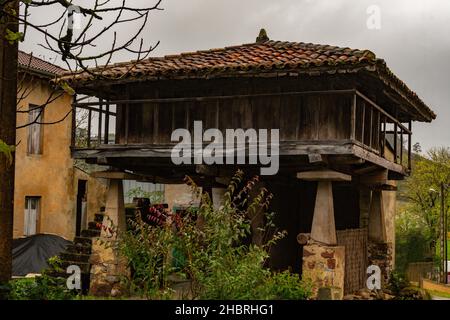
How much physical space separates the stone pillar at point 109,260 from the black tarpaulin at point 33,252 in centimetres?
403

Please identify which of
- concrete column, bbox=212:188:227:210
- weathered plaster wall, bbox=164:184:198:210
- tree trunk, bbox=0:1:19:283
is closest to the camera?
tree trunk, bbox=0:1:19:283

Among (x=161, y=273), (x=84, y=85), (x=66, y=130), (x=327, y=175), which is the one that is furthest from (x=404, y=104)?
(x=66, y=130)

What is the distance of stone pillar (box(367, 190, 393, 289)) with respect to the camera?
46.5 ft

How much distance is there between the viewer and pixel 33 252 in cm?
1639

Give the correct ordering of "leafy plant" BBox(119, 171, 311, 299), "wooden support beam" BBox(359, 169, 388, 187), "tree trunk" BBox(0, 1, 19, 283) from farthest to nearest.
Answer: "wooden support beam" BBox(359, 169, 388, 187) < "leafy plant" BBox(119, 171, 311, 299) < "tree trunk" BBox(0, 1, 19, 283)

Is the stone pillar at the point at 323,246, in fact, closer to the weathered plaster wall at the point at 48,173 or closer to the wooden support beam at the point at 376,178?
the wooden support beam at the point at 376,178

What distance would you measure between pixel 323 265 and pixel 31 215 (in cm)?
1004

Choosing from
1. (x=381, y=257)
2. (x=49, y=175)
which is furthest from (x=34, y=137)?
(x=381, y=257)

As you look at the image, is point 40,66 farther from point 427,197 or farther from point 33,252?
point 427,197

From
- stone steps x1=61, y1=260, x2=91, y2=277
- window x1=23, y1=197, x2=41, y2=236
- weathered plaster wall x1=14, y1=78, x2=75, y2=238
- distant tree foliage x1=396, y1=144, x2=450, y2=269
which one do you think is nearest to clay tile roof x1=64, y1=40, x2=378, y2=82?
stone steps x1=61, y1=260, x2=91, y2=277

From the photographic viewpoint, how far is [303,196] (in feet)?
50.3

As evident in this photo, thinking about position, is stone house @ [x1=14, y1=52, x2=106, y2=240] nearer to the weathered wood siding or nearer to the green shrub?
the weathered wood siding

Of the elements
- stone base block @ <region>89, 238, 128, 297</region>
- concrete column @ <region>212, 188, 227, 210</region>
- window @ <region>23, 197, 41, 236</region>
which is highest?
concrete column @ <region>212, 188, 227, 210</region>

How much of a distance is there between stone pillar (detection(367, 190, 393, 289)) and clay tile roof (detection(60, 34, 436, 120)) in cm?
251
